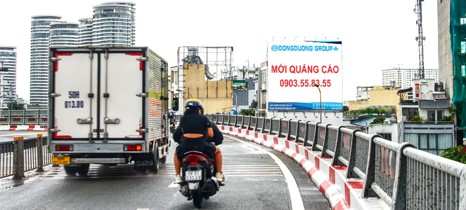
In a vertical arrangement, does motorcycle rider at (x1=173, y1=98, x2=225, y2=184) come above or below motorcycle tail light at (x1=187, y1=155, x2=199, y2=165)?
above

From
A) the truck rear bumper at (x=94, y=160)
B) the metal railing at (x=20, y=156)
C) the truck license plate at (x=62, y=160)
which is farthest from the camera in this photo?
the metal railing at (x=20, y=156)

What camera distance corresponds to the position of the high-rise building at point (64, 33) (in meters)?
153

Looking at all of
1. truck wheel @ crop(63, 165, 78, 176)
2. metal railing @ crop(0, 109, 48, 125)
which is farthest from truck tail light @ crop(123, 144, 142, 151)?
metal railing @ crop(0, 109, 48, 125)

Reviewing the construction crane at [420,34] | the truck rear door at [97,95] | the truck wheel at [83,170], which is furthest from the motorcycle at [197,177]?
the construction crane at [420,34]

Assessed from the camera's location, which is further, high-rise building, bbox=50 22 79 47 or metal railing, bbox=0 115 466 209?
high-rise building, bbox=50 22 79 47

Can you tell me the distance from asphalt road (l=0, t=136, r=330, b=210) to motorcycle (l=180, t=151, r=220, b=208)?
→ 0.97 feet

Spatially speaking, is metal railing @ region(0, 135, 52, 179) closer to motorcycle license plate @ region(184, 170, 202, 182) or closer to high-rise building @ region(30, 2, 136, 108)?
motorcycle license plate @ region(184, 170, 202, 182)

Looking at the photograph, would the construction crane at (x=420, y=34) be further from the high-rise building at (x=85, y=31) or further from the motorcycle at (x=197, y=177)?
the motorcycle at (x=197, y=177)

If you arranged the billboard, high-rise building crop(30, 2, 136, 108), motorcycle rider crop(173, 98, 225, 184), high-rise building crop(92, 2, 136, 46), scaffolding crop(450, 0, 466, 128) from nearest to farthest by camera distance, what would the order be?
motorcycle rider crop(173, 98, 225, 184)
scaffolding crop(450, 0, 466, 128)
the billboard
high-rise building crop(92, 2, 136, 46)
high-rise building crop(30, 2, 136, 108)

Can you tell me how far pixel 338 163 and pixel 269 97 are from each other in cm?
5699

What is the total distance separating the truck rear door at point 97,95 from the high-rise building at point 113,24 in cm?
13180

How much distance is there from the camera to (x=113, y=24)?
14512 cm

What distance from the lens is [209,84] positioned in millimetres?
98438

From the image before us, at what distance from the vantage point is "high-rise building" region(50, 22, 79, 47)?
153250 millimetres
